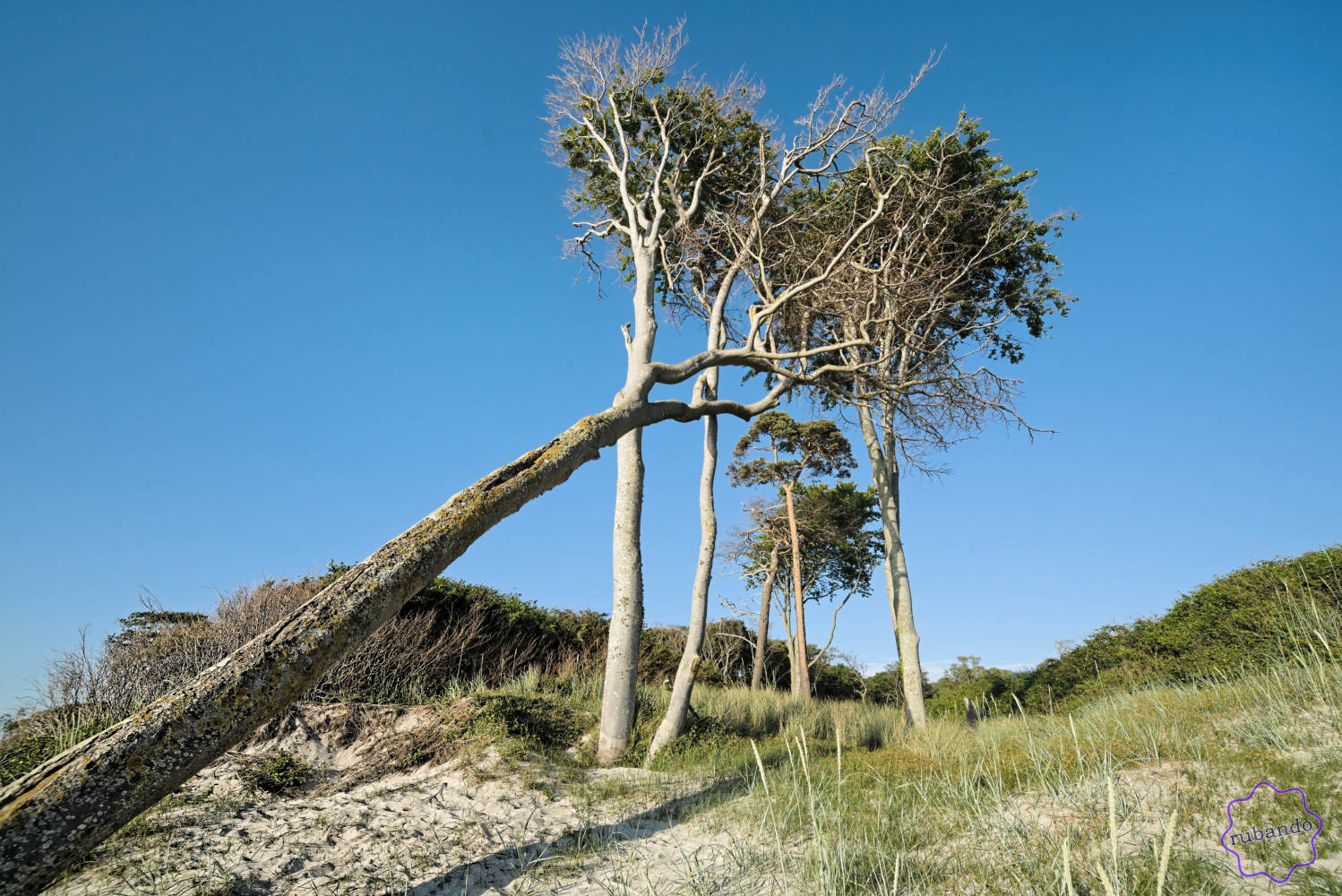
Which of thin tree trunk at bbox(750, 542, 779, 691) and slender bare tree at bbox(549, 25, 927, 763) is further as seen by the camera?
thin tree trunk at bbox(750, 542, 779, 691)

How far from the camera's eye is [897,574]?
11359mm

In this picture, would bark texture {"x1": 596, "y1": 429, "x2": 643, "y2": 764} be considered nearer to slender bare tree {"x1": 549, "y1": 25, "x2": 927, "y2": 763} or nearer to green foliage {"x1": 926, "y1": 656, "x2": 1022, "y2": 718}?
slender bare tree {"x1": 549, "y1": 25, "x2": 927, "y2": 763}

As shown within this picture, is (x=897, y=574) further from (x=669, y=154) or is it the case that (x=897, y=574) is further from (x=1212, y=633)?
(x=669, y=154)

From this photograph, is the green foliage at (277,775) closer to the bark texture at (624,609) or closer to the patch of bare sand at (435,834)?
the patch of bare sand at (435,834)

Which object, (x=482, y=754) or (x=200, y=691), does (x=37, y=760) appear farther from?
(x=200, y=691)

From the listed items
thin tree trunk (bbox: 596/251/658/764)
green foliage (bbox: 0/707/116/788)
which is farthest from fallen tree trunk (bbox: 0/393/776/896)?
green foliage (bbox: 0/707/116/788)

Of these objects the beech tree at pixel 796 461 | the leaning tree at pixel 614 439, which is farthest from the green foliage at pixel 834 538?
the leaning tree at pixel 614 439

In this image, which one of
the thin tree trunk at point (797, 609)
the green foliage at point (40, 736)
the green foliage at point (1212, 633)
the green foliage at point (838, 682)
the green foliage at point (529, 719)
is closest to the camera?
the green foliage at point (40, 736)

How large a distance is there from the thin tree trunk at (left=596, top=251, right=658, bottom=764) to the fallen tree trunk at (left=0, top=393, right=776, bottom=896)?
3.10 meters

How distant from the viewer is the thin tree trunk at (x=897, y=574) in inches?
422

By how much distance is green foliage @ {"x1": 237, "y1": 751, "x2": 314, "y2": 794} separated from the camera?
6.02 meters

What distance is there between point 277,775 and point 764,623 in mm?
14217

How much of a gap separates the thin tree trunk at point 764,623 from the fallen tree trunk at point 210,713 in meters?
15.0

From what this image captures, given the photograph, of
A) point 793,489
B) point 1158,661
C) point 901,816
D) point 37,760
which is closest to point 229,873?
point 37,760
